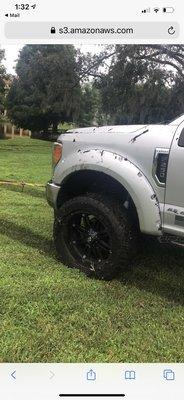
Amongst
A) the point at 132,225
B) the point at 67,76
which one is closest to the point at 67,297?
the point at 132,225

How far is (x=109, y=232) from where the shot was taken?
13.2ft

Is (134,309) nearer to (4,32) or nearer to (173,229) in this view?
(173,229)

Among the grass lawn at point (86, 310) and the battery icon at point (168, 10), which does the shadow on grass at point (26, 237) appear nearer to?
the grass lawn at point (86, 310)

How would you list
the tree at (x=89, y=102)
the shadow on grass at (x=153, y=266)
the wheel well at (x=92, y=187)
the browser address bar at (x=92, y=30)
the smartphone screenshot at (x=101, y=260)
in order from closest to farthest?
the smartphone screenshot at (x=101, y=260) < the browser address bar at (x=92, y=30) < the shadow on grass at (x=153, y=266) < the wheel well at (x=92, y=187) < the tree at (x=89, y=102)

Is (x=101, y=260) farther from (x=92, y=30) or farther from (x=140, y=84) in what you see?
(x=140, y=84)

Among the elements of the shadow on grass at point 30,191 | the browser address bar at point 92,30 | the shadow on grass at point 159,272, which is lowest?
the shadow on grass at point 30,191

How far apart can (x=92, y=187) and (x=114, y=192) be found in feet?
0.95

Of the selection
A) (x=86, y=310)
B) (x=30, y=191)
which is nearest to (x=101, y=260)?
(x=86, y=310)

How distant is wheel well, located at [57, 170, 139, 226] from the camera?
4.19 meters

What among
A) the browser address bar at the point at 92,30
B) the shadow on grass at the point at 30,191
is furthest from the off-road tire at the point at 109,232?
the shadow on grass at the point at 30,191

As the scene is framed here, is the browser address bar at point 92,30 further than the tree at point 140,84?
No

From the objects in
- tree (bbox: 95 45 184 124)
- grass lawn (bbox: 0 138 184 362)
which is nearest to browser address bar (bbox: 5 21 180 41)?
grass lawn (bbox: 0 138 184 362)

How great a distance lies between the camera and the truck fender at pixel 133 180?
3826mm

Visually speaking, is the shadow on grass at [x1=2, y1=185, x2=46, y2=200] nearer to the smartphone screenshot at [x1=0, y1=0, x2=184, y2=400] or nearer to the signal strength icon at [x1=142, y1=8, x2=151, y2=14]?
the smartphone screenshot at [x1=0, y1=0, x2=184, y2=400]
